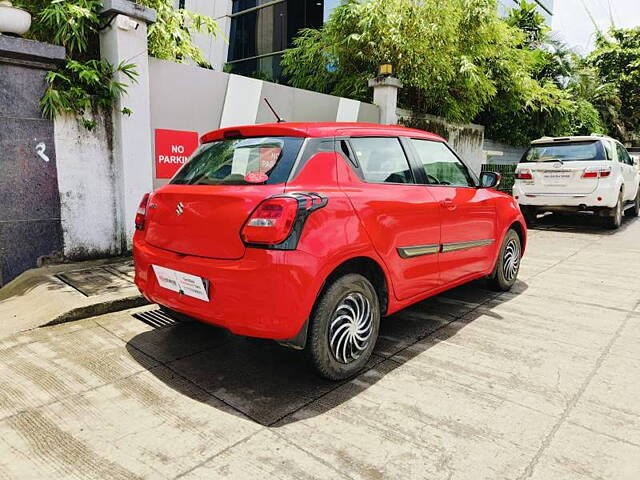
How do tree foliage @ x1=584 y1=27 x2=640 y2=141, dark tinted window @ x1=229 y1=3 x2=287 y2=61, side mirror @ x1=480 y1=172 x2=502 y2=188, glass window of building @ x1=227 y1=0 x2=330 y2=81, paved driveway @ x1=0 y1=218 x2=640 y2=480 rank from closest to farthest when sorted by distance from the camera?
paved driveway @ x1=0 y1=218 x2=640 y2=480
side mirror @ x1=480 y1=172 x2=502 y2=188
glass window of building @ x1=227 y1=0 x2=330 y2=81
dark tinted window @ x1=229 y1=3 x2=287 y2=61
tree foliage @ x1=584 y1=27 x2=640 y2=141

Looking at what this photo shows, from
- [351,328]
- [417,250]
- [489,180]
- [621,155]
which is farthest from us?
[621,155]

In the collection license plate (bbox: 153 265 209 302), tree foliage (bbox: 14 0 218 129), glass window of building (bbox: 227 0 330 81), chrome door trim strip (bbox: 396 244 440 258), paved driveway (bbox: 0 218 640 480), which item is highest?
glass window of building (bbox: 227 0 330 81)

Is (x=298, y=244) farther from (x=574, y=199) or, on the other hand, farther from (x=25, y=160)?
(x=574, y=199)

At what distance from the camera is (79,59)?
5.18 m

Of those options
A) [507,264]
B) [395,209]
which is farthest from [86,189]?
[507,264]

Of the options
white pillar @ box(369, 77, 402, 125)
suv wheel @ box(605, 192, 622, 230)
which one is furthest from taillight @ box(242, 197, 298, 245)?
suv wheel @ box(605, 192, 622, 230)

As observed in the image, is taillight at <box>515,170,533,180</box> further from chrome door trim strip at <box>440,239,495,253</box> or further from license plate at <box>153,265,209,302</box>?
license plate at <box>153,265,209,302</box>

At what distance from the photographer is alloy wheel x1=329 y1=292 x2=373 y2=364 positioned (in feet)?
9.02

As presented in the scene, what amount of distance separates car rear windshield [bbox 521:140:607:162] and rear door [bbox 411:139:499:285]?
205 inches

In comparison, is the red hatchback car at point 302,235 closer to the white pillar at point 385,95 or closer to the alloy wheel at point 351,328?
the alloy wheel at point 351,328

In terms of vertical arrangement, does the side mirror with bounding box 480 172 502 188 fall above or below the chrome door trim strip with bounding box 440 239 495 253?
above

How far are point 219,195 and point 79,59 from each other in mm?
3764

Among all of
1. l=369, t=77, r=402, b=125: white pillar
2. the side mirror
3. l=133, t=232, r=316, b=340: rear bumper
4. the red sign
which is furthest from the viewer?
l=369, t=77, r=402, b=125: white pillar

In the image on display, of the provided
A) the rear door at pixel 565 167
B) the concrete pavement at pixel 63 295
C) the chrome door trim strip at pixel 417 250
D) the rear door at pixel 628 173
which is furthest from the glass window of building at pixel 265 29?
the chrome door trim strip at pixel 417 250
